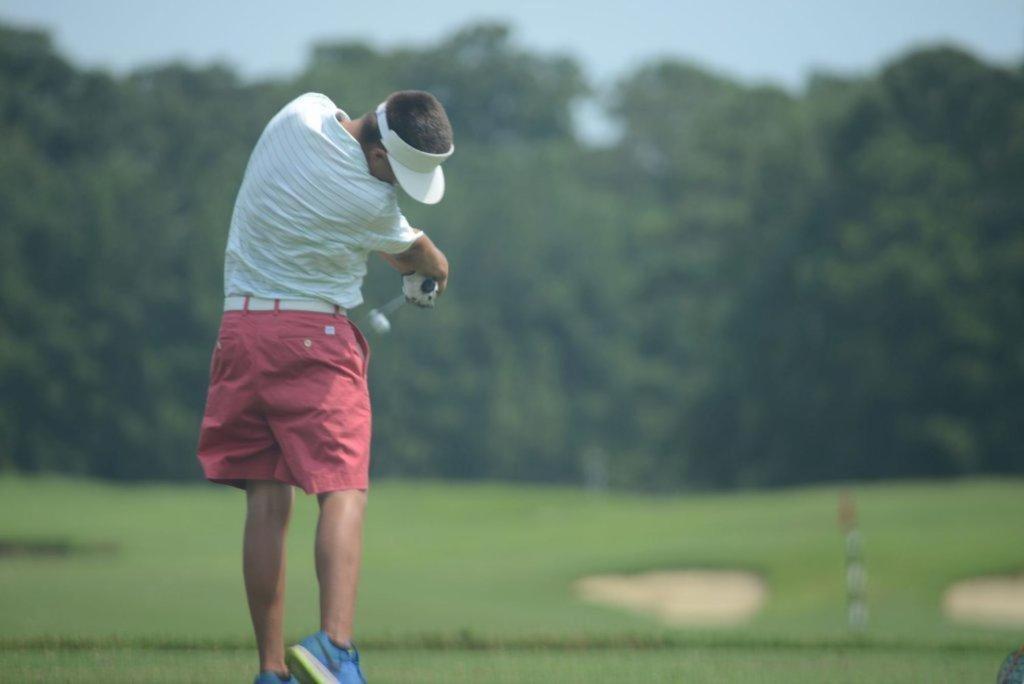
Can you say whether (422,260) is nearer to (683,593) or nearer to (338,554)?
(338,554)

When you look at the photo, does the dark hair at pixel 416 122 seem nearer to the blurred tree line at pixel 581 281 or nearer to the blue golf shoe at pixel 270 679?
the blue golf shoe at pixel 270 679

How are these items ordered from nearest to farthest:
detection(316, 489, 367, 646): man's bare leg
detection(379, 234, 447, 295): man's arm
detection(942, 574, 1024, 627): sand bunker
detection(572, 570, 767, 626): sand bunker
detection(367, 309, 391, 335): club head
Result: detection(316, 489, 367, 646): man's bare leg, detection(379, 234, 447, 295): man's arm, detection(367, 309, 391, 335): club head, detection(942, 574, 1024, 627): sand bunker, detection(572, 570, 767, 626): sand bunker

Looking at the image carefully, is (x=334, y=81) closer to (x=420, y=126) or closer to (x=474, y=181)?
(x=474, y=181)

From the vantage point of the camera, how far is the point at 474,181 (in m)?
65.5

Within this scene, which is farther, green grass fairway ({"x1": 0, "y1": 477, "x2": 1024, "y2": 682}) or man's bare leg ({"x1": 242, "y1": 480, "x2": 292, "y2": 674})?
green grass fairway ({"x1": 0, "y1": 477, "x2": 1024, "y2": 682})

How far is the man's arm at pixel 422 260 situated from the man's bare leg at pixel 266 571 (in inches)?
32.0

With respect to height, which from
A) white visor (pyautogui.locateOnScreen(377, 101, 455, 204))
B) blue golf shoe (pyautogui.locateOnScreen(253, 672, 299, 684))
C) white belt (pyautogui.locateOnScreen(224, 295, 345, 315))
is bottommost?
blue golf shoe (pyautogui.locateOnScreen(253, 672, 299, 684))

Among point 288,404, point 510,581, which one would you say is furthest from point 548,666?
point 510,581

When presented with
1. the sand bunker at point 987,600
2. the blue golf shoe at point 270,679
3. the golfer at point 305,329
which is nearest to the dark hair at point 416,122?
the golfer at point 305,329

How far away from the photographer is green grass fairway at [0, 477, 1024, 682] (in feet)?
20.5

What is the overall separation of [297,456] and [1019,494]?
2181 cm

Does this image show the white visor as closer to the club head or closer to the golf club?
the golf club

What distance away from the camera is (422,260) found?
18.1ft

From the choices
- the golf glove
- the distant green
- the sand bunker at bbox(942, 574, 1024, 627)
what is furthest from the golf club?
the sand bunker at bbox(942, 574, 1024, 627)
